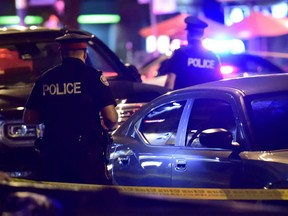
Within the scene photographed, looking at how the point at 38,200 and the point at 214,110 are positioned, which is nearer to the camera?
the point at 38,200

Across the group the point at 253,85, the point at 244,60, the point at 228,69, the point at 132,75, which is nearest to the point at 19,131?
the point at 132,75

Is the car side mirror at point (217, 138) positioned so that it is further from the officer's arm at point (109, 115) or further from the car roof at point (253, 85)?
the officer's arm at point (109, 115)

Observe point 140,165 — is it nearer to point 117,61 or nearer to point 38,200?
point 38,200

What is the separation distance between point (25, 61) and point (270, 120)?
149 inches

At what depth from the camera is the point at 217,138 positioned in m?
5.52

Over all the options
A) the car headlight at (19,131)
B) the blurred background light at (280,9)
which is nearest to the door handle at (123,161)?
the car headlight at (19,131)

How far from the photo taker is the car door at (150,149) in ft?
19.8

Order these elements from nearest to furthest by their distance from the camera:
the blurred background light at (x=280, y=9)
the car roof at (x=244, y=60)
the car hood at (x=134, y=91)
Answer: the car hood at (x=134, y=91) < the car roof at (x=244, y=60) < the blurred background light at (x=280, y=9)

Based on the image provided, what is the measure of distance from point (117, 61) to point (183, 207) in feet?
19.3

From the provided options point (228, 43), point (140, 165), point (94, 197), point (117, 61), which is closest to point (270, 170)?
point (140, 165)

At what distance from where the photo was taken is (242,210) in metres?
3.44

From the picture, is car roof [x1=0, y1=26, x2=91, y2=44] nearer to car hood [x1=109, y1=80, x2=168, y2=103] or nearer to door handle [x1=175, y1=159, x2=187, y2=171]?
car hood [x1=109, y1=80, x2=168, y2=103]

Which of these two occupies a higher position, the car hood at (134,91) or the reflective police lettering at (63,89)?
the reflective police lettering at (63,89)

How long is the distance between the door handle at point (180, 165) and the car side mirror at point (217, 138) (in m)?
0.29
